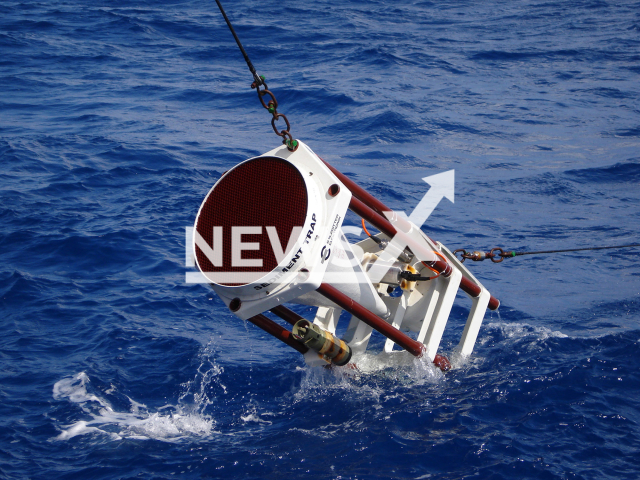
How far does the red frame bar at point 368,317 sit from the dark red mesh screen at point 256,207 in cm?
52

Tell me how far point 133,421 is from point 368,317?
2.14 metres

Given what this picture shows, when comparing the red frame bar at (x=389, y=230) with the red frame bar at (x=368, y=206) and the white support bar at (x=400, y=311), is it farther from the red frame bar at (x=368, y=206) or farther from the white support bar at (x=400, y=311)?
the white support bar at (x=400, y=311)

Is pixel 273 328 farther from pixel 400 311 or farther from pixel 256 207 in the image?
pixel 400 311

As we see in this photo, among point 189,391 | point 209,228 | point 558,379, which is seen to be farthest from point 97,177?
point 558,379

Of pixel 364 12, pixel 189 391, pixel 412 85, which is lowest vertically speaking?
pixel 189 391

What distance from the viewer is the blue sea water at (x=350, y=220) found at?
5371 mm

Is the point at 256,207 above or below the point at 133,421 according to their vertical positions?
above

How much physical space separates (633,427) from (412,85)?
12.4 metres

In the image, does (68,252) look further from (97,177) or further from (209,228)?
(209,228)

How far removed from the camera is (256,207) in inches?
185

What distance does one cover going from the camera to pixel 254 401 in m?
6.07

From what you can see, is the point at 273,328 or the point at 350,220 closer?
the point at 273,328

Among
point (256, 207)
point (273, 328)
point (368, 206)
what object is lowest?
point (273, 328)

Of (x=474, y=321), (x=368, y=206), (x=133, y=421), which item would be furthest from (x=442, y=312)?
(x=133, y=421)
